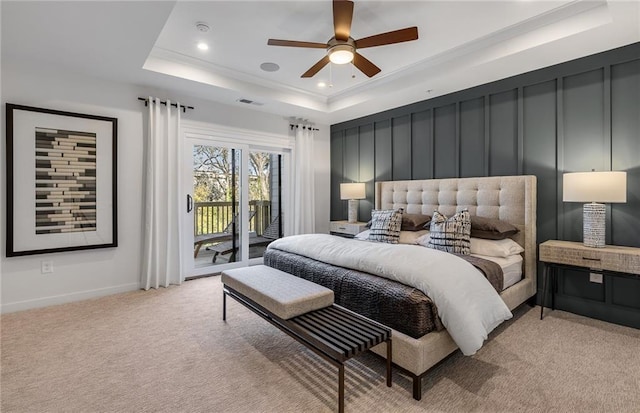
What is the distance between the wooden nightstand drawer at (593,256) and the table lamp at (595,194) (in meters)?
0.15

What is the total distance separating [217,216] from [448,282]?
12.5ft

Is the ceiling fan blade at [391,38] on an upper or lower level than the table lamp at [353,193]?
upper

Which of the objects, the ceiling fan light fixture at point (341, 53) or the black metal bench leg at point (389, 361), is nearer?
the black metal bench leg at point (389, 361)

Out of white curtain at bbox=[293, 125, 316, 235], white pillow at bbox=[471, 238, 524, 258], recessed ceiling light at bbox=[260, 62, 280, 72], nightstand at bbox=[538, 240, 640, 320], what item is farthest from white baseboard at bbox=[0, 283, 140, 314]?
nightstand at bbox=[538, 240, 640, 320]

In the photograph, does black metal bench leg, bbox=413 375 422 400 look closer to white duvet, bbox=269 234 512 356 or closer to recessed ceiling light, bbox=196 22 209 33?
white duvet, bbox=269 234 512 356

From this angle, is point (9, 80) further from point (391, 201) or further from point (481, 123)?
point (481, 123)

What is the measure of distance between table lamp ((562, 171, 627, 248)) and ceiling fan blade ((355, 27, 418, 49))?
2.06 metres

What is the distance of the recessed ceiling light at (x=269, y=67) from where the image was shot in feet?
13.0

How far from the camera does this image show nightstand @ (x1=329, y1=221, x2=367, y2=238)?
527cm

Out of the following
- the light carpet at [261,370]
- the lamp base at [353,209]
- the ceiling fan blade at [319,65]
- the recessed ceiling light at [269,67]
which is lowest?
the light carpet at [261,370]

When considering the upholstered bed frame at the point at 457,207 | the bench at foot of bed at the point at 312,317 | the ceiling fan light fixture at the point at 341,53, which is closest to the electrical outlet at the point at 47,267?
the bench at foot of bed at the point at 312,317

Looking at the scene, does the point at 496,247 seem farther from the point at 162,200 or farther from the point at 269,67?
the point at 162,200

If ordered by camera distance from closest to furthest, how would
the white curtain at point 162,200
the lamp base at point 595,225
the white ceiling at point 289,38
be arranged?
1. the white ceiling at point 289,38
2. the lamp base at point 595,225
3. the white curtain at point 162,200

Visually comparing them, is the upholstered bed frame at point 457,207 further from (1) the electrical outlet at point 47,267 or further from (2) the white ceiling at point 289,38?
(1) the electrical outlet at point 47,267
